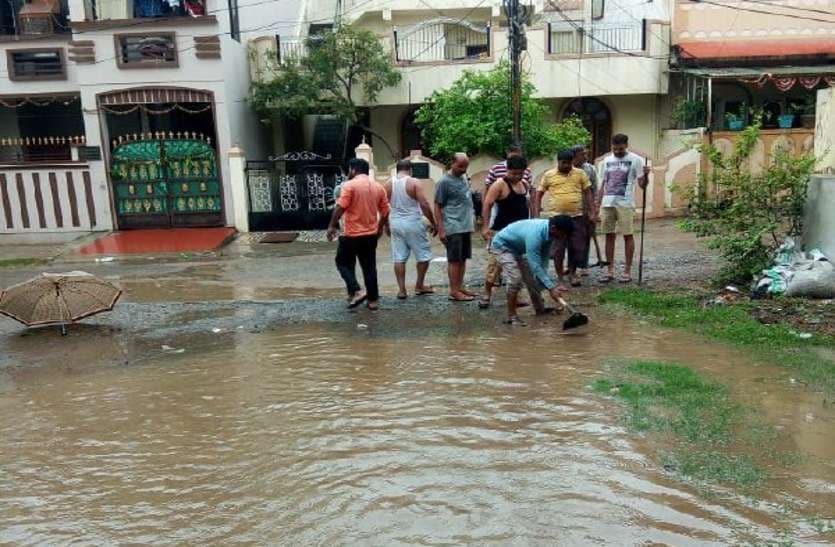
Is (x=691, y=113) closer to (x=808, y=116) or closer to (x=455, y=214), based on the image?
(x=808, y=116)

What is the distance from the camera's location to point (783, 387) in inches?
207

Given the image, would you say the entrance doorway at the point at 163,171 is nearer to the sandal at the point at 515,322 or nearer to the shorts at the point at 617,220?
the shorts at the point at 617,220

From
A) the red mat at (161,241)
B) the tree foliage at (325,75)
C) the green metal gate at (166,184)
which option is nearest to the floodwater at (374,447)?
the red mat at (161,241)

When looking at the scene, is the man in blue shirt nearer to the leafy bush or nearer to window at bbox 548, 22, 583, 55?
the leafy bush

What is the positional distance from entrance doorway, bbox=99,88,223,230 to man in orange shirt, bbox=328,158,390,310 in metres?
8.67

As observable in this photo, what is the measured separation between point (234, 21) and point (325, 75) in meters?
2.35

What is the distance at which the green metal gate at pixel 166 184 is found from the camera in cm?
1573

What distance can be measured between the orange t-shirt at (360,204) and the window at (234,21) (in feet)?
33.2

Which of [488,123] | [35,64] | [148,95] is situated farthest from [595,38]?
[35,64]

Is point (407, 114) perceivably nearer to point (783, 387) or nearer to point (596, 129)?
point (596, 129)

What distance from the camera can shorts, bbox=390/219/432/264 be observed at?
809 cm

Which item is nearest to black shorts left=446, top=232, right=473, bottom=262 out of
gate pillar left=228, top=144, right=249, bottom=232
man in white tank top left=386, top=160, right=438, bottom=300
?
man in white tank top left=386, top=160, right=438, bottom=300

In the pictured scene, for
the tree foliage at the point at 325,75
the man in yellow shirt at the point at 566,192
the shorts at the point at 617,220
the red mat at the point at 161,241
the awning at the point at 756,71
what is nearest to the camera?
the man in yellow shirt at the point at 566,192

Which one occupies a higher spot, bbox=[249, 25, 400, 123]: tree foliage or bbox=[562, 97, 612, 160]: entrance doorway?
bbox=[249, 25, 400, 123]: tree foliage
